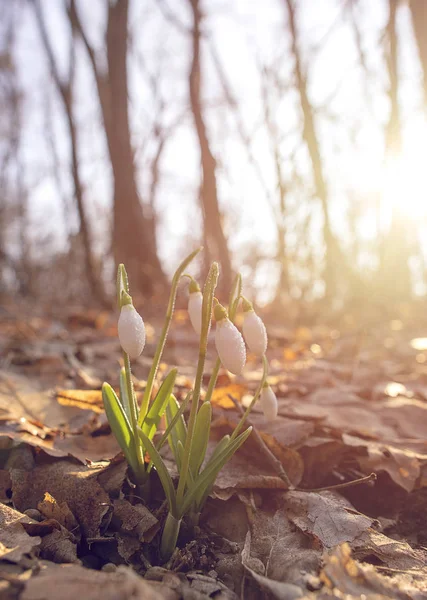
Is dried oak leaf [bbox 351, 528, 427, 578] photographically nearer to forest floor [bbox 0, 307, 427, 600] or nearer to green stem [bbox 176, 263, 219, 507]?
forest floor [bbox 0, 307, 427, 600]

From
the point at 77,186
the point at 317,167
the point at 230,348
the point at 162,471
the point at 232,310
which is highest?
the point at 317,167

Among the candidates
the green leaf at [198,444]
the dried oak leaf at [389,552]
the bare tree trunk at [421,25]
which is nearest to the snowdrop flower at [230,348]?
the green leaf at [198,444]

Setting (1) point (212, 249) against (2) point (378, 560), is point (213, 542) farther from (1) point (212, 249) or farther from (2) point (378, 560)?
(1) point (212, 249)

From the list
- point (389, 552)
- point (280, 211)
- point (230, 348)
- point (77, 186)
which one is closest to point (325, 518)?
point (389, 552)

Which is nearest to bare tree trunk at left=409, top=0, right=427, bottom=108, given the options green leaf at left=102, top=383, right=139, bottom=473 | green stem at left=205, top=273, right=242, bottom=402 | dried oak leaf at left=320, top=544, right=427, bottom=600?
green stem at left=205, top=273, right=242, bottom=402

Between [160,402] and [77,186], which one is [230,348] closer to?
[160,402]

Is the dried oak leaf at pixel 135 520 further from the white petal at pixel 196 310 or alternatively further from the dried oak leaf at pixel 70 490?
the white petal at pixel 196 310

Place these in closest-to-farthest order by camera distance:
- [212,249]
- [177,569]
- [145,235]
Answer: [177,569], [145,235], [212,249]

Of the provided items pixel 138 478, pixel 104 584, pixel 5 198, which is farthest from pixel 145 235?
pixel 5 198
